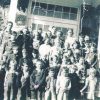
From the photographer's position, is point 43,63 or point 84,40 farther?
point 84,40

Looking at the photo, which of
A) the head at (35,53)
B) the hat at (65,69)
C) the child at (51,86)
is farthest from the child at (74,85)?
the head at (35,53)

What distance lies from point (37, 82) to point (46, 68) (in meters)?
0.62

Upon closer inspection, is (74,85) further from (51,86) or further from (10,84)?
(10,84)

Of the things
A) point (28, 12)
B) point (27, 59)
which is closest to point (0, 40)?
point (27, 59)

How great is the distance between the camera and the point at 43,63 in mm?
10219

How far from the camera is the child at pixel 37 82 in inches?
385

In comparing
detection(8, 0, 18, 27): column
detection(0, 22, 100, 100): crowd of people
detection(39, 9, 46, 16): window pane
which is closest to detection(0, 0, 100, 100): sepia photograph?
detection(0, 22, 100, 100): crowd of people

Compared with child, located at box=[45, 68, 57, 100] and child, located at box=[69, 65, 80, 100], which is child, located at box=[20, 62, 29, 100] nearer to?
child, located at box=[45, 68, 57, 100]

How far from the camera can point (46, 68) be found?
33.5 ft

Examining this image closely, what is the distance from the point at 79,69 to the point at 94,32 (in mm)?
4510

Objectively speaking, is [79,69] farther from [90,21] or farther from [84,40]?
[90,21]

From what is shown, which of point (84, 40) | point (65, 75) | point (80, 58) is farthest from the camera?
point (84, 40)

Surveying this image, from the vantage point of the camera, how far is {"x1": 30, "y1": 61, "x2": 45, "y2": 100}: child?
9789mm

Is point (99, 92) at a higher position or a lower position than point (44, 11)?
lower
